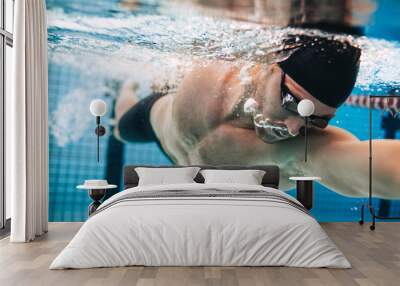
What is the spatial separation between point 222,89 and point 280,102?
0.80m

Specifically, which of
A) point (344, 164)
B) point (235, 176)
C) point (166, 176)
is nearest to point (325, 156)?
point (344, 164)

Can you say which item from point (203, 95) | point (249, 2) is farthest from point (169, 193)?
point (249, 2)

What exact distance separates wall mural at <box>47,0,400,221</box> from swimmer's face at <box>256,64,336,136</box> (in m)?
0.01

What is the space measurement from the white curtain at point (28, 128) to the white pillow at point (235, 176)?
1.95 m

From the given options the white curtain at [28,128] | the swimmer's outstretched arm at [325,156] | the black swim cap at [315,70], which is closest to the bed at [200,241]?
the white curtain at [28,128]

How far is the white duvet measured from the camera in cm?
439

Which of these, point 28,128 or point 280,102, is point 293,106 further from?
point 28,128

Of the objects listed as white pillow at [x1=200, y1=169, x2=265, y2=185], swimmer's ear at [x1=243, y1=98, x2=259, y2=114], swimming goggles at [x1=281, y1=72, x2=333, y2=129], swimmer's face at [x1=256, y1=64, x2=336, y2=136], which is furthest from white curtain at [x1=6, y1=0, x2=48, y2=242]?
swimming goggles at [x1=281, y1=72, x2=333, y2=129]

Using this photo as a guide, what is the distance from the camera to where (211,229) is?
445 centimetres

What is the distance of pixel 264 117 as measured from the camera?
297 inches

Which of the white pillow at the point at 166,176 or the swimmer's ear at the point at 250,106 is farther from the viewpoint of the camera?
the swimmer's ear at the point at 250,106

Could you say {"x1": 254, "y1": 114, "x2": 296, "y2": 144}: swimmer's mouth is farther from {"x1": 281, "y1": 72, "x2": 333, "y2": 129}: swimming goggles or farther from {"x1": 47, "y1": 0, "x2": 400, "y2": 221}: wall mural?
{"x1": 281, "y1": 72, "x2": 333, "y2": 129}: swimming goggles

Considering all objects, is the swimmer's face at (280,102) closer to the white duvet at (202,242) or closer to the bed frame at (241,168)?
the bed frame at (241,168)

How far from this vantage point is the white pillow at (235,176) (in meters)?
6.61
